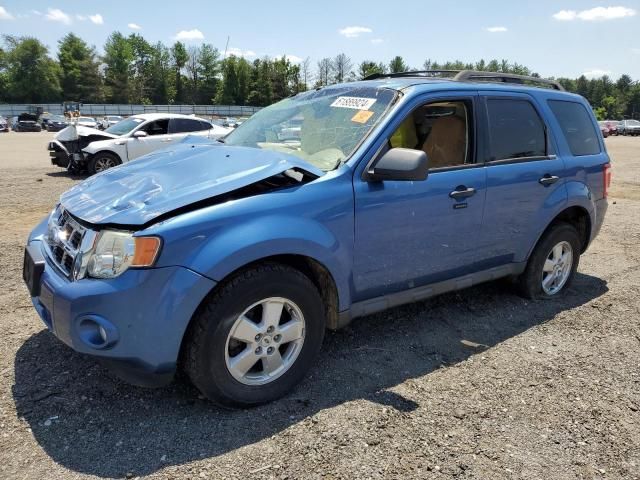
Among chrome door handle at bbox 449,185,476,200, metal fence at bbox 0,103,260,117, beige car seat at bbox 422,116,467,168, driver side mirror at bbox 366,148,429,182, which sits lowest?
chrome door handle at bbox 449,185,476,200

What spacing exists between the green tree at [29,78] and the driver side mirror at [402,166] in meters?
102

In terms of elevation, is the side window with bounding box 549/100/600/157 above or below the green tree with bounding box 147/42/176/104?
below

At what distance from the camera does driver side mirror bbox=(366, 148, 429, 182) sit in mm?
3062

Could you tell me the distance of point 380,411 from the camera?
299 cm

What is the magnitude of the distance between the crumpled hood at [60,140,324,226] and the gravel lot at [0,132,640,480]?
1.10m

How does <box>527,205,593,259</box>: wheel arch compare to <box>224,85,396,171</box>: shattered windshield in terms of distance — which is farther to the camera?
<box>527,205,593,259</box>: wheel arch

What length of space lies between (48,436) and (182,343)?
820mm

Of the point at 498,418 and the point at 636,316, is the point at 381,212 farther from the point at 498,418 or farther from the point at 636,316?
the point at 636,316

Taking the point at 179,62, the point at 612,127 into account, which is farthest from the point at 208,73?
the point at 612,127

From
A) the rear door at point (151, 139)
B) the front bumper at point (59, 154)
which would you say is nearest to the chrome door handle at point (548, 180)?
the rear door at point (151, 139)

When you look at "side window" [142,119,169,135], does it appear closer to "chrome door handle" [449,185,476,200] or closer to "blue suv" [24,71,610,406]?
"blue suv" [24,71,610,406]

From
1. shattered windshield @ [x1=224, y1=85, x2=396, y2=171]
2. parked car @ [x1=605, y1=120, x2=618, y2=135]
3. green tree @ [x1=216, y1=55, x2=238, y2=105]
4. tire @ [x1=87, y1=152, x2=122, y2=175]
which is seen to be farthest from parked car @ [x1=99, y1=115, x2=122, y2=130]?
green tree @ [x1=216, y1=55, x2=238, y2=105]

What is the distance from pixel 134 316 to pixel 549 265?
12.3 feet

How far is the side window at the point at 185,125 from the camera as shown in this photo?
43.7 ft
